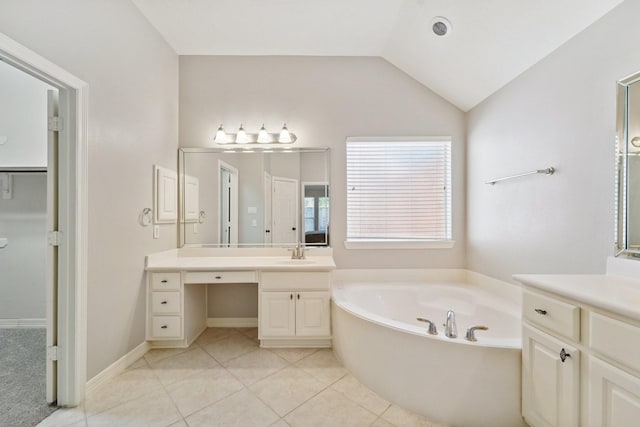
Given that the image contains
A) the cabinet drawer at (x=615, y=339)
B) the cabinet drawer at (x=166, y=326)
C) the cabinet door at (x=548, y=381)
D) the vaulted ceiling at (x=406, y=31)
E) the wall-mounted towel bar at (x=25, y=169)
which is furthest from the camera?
the wall-mounted towel bar at (x=25, y=169)

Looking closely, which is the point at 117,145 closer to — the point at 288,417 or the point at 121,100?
the point at 121,100

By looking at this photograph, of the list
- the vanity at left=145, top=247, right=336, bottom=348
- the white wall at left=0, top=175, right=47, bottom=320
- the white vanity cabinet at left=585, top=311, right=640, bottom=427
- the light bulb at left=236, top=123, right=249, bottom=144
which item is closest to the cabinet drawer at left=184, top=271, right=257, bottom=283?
the vanity at left=145, top=247, right=336, bottom=348

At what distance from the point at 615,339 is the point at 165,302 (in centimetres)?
278

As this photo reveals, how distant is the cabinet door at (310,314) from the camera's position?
233 centimetres

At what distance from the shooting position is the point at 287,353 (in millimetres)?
2289

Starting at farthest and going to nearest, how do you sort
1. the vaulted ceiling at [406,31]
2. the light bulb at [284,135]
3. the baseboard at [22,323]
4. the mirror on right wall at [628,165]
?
the light bulb at [284,135] < the baseboard at [22,323] < the vaulted ceiling at [406,31] < the mirror on right wall at [628,165]

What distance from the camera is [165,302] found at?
2.34 meters

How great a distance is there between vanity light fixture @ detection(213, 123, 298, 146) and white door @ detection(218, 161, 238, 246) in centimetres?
26

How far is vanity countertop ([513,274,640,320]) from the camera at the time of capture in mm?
966

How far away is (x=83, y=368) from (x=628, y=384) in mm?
2680

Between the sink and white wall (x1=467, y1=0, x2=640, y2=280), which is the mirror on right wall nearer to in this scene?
white wall (x1=467, y1=0, x2=640, y2=280)

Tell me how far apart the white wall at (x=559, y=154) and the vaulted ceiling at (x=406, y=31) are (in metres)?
0.14

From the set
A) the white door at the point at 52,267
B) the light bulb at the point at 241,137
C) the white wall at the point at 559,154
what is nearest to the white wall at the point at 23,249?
the white door at the point at 52,267

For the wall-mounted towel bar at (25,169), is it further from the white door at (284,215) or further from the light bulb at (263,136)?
the white door at (284,215)
